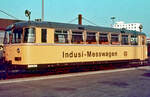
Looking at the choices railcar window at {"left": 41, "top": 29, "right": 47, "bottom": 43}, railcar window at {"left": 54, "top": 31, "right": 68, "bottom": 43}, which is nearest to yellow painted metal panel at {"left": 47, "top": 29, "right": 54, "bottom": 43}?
railcar window at {"left": 41, "top": 29, "right": 47, "bottom": 43}

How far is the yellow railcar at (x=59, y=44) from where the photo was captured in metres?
14.4

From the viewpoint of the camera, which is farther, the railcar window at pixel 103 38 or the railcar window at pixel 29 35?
the railcar window at pixel 103 38

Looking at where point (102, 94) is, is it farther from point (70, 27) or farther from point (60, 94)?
point (70, 27)

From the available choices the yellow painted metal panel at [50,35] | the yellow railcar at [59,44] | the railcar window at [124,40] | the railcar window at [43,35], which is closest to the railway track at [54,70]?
the yellow railcar at [59,44]

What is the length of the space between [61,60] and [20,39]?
289cm

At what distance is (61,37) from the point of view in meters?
15.8

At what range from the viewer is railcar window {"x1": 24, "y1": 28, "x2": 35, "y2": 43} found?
1442 cm

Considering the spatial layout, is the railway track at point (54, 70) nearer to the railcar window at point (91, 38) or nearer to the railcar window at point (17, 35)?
the railcar window at point (91, 38)

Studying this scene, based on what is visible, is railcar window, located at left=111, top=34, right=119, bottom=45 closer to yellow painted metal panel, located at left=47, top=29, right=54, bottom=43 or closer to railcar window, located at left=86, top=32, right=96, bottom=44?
railcar window, located at left=86, top=32, right=96, bottom=44

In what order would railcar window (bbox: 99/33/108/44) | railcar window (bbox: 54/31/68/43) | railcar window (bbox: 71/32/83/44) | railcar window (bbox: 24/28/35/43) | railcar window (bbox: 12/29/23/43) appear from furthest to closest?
railcar window (bbox: 99/33/108/44) < railcar window (bbox: 71/32/83/44) < railcar window (bbox: 54/31/68/43) < railcar window (bbox: 12/29/23/43) < railcar window (bbox: 24/28/35/43)

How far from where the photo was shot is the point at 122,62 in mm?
21109

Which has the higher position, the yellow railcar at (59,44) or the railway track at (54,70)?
the yellow railcar at (59,44)

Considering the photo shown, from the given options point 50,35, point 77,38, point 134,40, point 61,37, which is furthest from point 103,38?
point 50,35

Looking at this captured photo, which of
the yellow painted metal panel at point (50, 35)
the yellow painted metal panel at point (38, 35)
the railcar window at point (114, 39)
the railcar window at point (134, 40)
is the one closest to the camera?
the yellow painted metal panel at point (38, 35)
